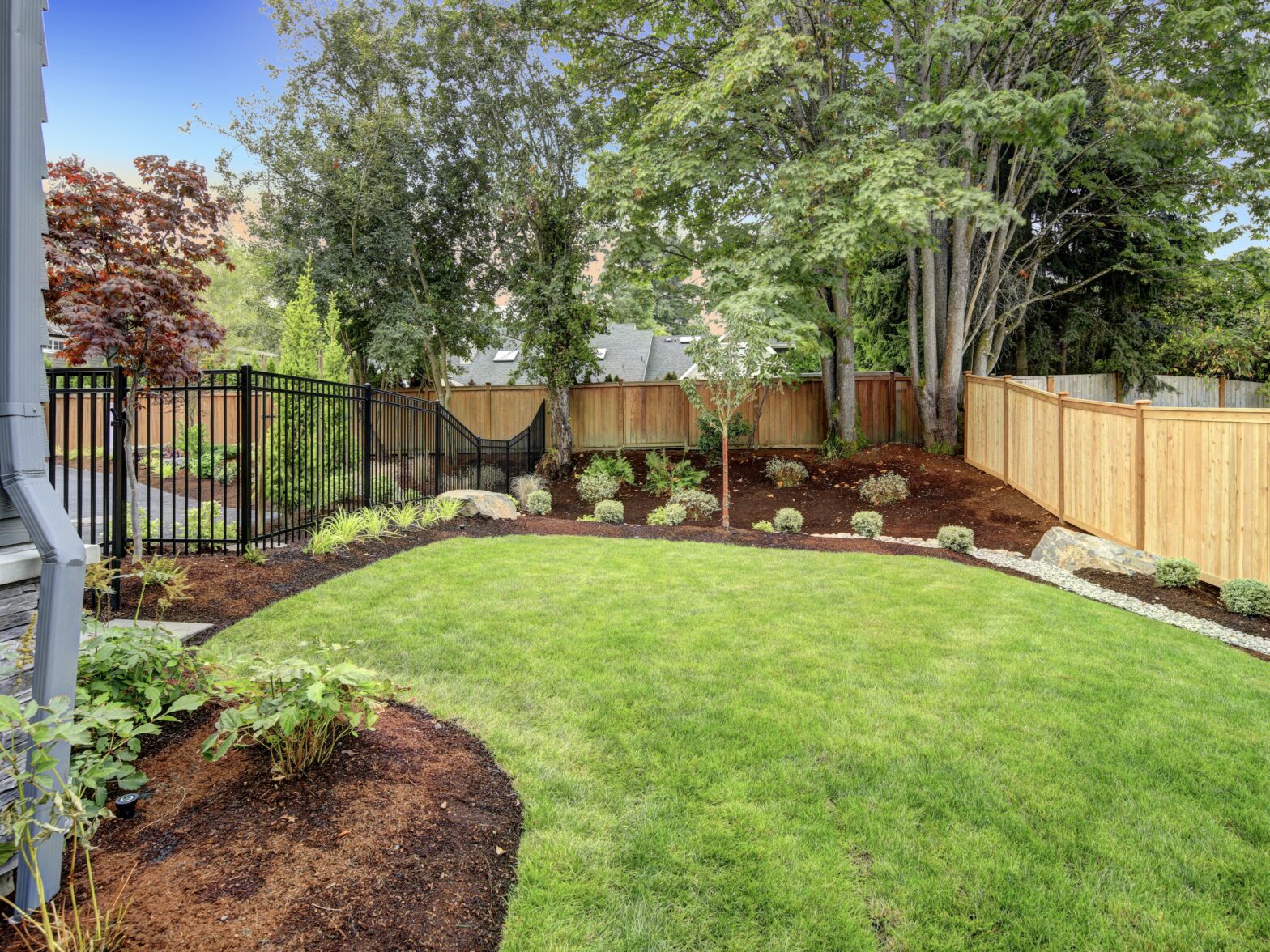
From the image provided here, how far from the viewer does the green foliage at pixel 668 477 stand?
10.5m

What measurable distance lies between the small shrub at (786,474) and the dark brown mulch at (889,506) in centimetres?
11

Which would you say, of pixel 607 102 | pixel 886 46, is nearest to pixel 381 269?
pixel 607 102

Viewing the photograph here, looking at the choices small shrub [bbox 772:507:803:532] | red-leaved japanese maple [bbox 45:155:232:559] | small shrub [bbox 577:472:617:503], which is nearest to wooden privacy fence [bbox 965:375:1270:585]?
small shrub [bbox 772:507:803:532]

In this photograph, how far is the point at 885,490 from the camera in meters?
9.33

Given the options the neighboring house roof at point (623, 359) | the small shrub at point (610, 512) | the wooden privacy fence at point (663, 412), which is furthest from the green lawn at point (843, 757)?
the neighboring house roof at point (623, 359)

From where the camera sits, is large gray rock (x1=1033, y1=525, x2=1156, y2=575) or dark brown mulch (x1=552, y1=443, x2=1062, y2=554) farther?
dark brown mulch (x1=552, y1=443, x2=1062, y2=554)

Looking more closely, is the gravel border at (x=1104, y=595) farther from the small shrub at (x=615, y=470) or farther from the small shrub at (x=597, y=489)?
the small shrub at (x=615, y=470)

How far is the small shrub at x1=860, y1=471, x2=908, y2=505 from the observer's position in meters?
9.27

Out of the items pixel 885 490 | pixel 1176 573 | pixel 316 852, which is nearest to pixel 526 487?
pixel 885 490

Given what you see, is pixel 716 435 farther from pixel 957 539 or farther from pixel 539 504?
pixel 957 539

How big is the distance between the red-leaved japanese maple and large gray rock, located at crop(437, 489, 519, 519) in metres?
3.41

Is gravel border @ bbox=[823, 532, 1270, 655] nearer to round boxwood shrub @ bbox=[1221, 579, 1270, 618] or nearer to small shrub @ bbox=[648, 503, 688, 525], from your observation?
round boxwood shrub @ bbox=[1221, 579, 1270, 618]

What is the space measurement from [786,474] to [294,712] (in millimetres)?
9236

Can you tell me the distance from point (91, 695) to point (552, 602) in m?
2.73
